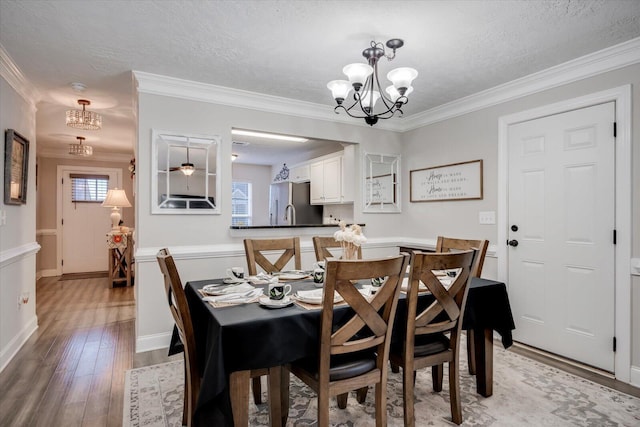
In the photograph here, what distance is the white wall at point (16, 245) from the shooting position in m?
2.84

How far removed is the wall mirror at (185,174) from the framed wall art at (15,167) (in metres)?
1.09

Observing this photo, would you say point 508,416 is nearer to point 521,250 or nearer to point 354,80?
point 521,250

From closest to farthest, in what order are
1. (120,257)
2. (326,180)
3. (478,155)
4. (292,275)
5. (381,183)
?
(292,275) < (478,155) < (381,183) < (326,180) < (120,257)

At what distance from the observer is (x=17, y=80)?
10.1 feet

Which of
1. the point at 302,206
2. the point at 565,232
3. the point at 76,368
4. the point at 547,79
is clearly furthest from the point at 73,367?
the point at 547,79

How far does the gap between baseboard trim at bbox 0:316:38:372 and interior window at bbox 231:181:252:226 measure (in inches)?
179

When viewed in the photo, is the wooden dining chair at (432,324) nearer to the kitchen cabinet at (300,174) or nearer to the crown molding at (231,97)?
the crown molding at (231,97)

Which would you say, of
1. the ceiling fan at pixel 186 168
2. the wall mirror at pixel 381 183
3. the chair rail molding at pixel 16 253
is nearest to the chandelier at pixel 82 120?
the ceiling fan at pixel 186 168

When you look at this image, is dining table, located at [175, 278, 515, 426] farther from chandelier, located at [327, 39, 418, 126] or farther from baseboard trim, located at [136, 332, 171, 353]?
baseboard trim, located at [136, 332, 171, 353]

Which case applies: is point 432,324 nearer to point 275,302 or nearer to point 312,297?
point 312,297

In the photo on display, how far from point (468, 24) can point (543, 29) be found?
52 centimetres

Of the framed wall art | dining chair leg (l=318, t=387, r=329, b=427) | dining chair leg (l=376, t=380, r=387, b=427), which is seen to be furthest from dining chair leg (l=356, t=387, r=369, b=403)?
→ the framed wall art

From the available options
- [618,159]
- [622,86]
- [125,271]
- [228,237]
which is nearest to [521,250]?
[618,159]

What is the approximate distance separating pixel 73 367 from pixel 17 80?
2438 millimetres
